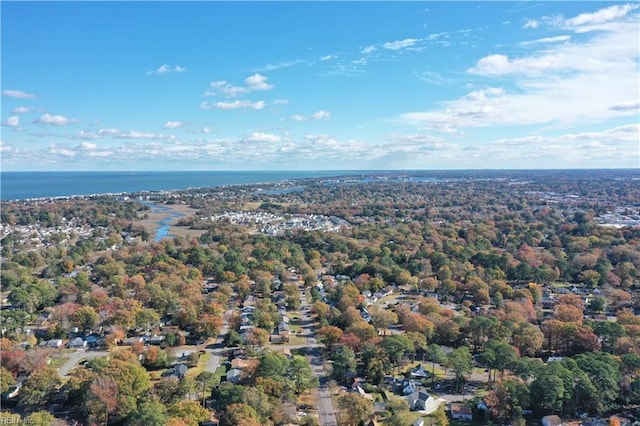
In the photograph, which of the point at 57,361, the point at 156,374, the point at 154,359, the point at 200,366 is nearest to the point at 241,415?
the point at 200,366

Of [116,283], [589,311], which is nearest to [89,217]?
[116,283]

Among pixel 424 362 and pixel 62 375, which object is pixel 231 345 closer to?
pixel 62 375

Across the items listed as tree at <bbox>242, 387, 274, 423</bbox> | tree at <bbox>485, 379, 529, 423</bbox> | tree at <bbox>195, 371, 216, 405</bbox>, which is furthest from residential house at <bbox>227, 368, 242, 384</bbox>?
tree at <bbox>485, 379, 529, 423</bbox>

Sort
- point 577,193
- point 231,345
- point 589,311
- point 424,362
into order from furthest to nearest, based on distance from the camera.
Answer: point 577,193, point 589,311, point 231,345, point 424,362

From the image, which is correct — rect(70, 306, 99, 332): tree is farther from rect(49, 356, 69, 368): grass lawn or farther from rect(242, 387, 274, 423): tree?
rect(242, 387, 274, 423): tree

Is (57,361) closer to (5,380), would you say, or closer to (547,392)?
(5,380)

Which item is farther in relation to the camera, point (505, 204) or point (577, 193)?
point (577, 193)
